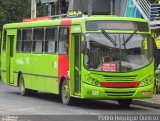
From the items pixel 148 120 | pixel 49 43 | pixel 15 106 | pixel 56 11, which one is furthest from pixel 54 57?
pixel 56 11

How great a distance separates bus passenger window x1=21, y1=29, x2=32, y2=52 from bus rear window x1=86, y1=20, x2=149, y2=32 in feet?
16.9

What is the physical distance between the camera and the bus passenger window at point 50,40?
64.0ft

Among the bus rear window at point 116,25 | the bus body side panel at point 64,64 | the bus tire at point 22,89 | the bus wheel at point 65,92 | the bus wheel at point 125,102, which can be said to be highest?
the bus rear window at point 116,25

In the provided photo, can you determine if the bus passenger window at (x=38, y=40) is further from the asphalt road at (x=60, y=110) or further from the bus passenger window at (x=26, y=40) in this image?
the asphalt road at (x=60, y=110)

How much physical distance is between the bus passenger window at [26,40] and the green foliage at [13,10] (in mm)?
17965

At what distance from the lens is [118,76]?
662 inches

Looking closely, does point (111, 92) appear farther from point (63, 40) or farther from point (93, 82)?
point (63, 40)

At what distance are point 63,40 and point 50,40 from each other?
1.29 meters

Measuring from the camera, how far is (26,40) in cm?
2236

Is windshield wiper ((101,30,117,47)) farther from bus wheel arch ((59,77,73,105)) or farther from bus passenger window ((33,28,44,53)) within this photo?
bus passenger window ((33,28,44,53))

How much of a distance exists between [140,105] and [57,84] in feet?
9.67

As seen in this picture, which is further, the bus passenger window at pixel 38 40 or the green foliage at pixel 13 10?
the green foliage at pixel 13 10

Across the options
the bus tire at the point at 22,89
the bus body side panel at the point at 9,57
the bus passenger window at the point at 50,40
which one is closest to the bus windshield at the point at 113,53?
the bus passenger window at the point at 50,40

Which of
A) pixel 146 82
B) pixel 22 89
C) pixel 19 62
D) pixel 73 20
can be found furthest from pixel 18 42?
pixel 146 82
